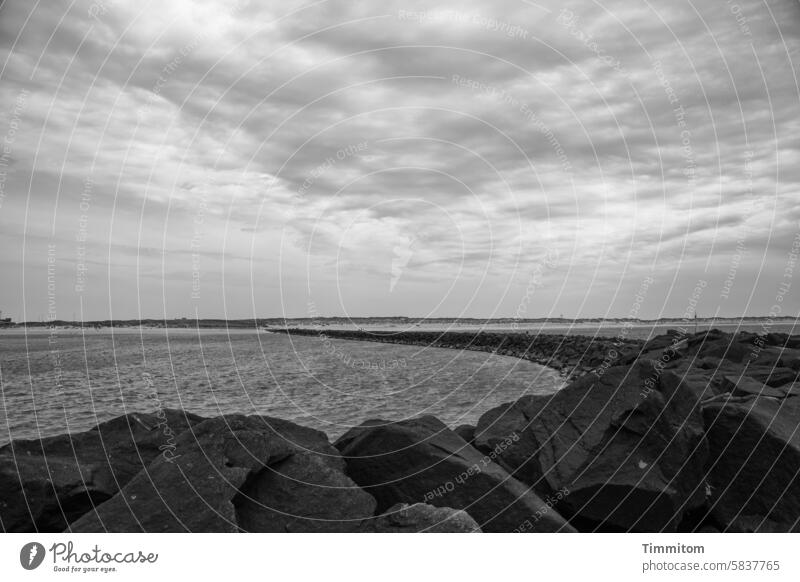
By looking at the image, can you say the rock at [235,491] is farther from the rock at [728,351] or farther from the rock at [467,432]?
the rock at [728,351]

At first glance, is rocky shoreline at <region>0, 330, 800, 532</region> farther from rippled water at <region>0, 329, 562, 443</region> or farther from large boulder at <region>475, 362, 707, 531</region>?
rippled water at <region>0, 329, 562, 443</region>

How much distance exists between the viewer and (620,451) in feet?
29.7

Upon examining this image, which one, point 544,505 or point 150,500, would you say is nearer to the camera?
point 150,500

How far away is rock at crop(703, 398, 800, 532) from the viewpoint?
8195 millimetres

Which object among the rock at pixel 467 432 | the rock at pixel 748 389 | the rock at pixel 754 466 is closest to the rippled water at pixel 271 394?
the rock at pixel 467 432

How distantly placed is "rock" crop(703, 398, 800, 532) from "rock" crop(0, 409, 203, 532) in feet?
26.9

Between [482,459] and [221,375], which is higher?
[482,459]

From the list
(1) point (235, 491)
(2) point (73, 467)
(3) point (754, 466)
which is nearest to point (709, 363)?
(3) point (754, 466)

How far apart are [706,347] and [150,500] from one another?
888 inches

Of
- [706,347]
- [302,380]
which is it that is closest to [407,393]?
[302,380]

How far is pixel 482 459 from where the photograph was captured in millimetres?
9359

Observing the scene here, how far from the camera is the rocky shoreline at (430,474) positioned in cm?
750

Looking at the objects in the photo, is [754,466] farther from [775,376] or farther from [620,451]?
[775,376]
